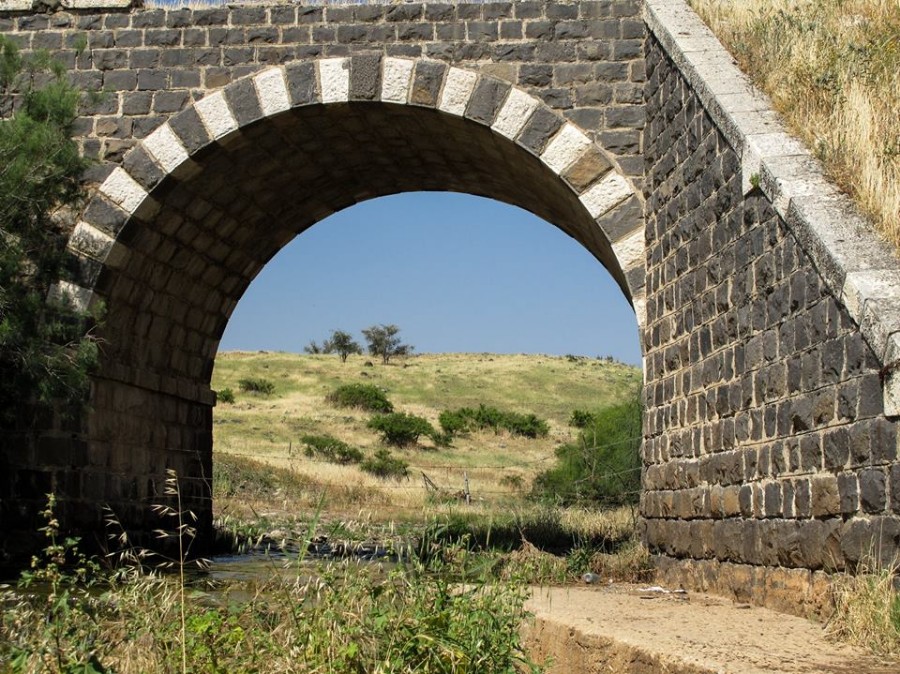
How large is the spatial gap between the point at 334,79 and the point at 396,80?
582 millimetres

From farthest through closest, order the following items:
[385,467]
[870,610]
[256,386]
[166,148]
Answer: [256,386] < [385,467] < [166,148] < [870,610]

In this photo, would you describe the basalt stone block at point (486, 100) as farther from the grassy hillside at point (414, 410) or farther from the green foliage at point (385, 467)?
the green foliage at point (385, 467)

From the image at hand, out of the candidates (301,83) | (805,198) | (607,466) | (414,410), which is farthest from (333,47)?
(414,410)

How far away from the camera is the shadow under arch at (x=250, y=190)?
384 inches

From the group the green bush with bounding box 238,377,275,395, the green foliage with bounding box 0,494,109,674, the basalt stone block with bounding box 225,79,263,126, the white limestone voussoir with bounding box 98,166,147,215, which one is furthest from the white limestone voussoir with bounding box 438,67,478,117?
the green bush with bounding box 238,377,275,395

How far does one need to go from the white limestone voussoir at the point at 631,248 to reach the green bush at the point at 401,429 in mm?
27564

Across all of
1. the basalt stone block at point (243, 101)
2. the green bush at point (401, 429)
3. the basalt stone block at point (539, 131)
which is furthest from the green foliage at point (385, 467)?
the basalt stone block at point (539, 131)

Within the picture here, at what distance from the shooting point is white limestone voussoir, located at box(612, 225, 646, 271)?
9.45 meters

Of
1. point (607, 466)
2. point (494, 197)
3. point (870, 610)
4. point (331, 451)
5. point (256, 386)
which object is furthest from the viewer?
point (256, 386)

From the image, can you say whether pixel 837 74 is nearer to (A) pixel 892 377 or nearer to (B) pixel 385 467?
(A) pixel 892 377

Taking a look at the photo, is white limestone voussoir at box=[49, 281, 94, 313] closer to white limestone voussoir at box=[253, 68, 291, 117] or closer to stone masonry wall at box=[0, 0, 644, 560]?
stone masonry wall at box=[0, 0, 644, 560]

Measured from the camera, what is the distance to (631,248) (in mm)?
9484

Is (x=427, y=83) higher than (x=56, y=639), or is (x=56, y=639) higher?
(x=427, y=83)

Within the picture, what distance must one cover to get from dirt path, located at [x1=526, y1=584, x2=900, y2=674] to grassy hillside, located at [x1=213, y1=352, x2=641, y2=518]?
1224 cm
